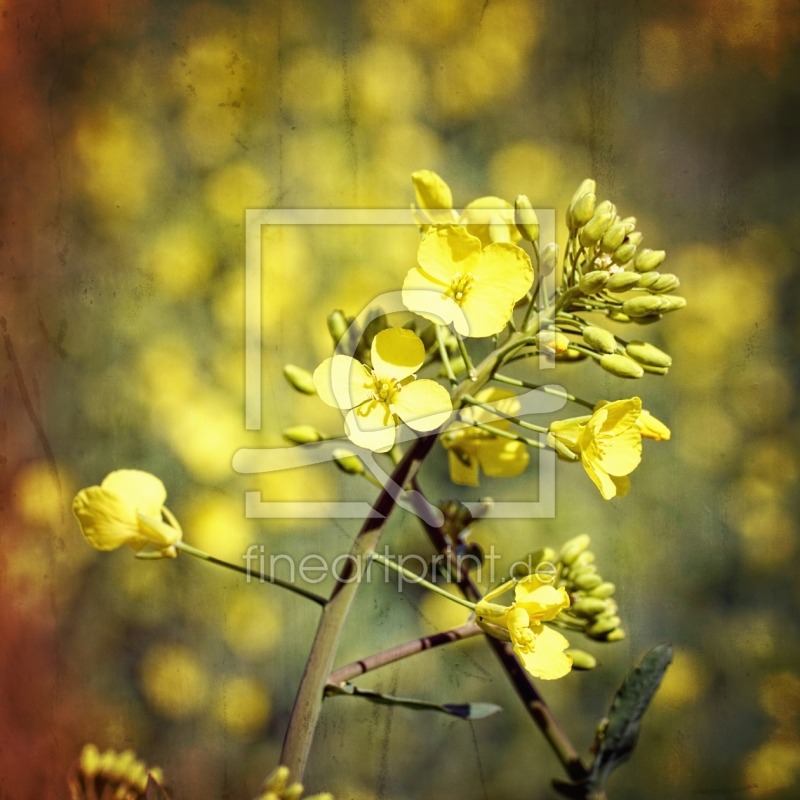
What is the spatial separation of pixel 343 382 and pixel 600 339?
11.2 inches

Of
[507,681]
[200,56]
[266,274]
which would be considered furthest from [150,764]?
[200,56]

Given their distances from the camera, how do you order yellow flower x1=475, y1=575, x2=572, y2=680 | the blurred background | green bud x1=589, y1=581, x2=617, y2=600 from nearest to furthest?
yellow flower x1=475, y1=575, x2=572, y2=680
green bud x1=589, y1=581, x2=617, y2=600
the blurred background

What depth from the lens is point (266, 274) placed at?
1.34 meters

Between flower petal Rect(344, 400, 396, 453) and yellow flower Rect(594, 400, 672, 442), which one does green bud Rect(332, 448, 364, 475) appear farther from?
yellow flower Rect(594, 400, 672, 442)

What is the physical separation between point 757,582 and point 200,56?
1352 mm

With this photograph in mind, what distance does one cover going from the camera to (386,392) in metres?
0.76

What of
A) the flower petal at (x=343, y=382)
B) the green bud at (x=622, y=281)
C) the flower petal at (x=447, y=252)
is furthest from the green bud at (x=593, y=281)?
the flower petal at (x=343, y=382)

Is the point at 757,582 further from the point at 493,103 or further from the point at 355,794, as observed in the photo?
the point at 493,103

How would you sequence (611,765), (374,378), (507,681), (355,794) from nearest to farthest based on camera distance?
(374,378) → (611,765) → (355,794) → (507,681)

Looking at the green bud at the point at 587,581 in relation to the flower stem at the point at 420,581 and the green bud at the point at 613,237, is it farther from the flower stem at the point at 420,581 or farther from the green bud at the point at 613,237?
the green bud at the point at 613,237

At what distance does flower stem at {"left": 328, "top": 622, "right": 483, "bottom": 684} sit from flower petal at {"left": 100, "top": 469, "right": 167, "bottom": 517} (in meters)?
0.27

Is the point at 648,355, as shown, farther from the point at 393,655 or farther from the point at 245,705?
the point at 245,705

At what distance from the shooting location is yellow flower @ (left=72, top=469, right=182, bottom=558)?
2.55 feet

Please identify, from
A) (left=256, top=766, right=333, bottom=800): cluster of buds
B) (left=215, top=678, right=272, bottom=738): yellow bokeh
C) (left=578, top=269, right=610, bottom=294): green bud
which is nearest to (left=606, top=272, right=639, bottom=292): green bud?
(left=578, top=269, right=610, bottom=294): green bud
